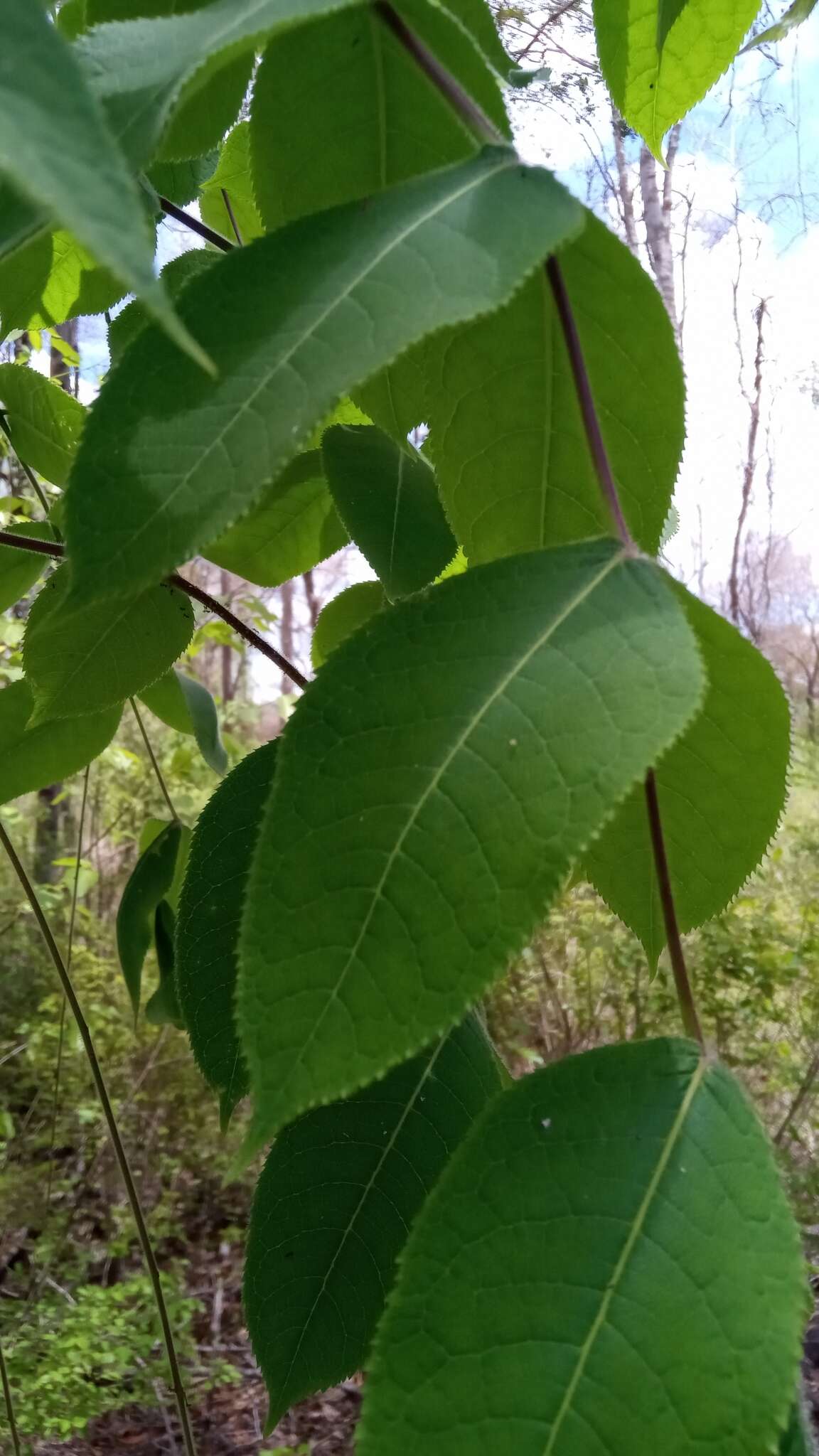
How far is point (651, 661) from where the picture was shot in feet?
0.63

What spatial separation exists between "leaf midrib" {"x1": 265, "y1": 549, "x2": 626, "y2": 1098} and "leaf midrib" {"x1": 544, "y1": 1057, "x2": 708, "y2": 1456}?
7cm

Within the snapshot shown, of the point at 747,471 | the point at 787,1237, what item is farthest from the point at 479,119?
the point at 747,471

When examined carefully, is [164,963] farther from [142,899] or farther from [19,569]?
[19,569]

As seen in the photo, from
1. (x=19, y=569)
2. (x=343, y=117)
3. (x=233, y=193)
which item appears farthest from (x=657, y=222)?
(x=343, y=117)

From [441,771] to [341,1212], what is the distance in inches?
7.1

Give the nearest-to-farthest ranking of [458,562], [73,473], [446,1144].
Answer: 1. [73,473]
2. [446,1144]
3. [458,562]

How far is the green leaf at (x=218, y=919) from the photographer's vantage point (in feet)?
1.02

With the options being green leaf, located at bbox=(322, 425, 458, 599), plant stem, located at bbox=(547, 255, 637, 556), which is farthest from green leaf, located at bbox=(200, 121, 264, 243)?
plant stem, located at bbox=(547, 255, 637, 556)

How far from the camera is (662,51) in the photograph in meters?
0.34

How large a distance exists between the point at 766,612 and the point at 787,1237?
5.23m

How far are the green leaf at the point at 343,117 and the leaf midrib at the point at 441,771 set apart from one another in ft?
0.47

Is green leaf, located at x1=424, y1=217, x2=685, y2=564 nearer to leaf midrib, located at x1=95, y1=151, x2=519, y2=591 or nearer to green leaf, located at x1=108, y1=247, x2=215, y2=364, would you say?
leaf midrib, located at x1=95, y1=151, x2=519, y2=591

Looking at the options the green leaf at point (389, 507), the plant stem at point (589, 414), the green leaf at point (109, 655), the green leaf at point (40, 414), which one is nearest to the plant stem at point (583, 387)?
the plant stem at point (589, 414)

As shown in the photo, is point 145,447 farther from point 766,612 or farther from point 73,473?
point 766,612
